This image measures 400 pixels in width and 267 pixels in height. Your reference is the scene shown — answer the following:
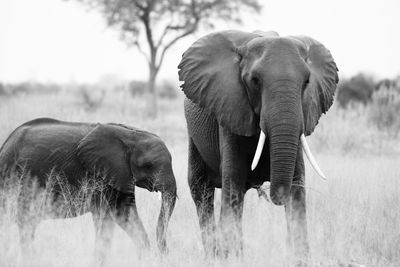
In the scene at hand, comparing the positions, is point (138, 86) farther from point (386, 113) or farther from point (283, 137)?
point (283, 137)

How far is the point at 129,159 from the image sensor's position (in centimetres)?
639

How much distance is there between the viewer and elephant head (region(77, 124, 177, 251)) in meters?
6.18

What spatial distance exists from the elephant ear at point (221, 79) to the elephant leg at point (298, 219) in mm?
493

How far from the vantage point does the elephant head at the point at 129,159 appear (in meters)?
6.18

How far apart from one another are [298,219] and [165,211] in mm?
1071

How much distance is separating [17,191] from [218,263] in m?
1.77

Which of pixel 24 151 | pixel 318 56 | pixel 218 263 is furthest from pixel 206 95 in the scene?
pixel 24 151

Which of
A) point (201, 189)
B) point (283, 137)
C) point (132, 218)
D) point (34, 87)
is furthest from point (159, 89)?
point (283, 137)

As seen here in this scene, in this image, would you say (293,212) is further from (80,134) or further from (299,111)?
(80,134)

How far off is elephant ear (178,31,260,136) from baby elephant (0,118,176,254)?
688 mm

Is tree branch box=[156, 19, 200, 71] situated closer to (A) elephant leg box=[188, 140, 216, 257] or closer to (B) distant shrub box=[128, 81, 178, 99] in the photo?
(B) distant shrub box=[128, 81, 178, 99]

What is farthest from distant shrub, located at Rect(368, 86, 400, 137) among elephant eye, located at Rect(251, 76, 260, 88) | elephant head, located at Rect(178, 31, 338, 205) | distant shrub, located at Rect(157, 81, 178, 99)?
distant shrub, located at Rect(157, 81, 178, 99)

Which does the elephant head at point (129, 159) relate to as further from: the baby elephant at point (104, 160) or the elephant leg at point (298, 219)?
the elephant leg at point (298, 219)

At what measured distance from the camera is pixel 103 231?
19.9 ft
